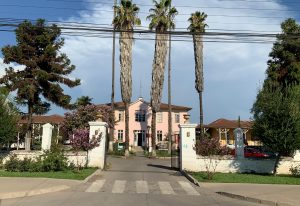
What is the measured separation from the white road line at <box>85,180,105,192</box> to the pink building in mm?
48439

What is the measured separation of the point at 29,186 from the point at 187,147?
11928 mm

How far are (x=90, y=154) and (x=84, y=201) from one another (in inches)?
488

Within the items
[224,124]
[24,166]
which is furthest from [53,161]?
[224,124]

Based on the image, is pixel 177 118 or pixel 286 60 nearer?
pixel 286 60

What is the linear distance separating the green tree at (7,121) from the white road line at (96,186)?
798cm

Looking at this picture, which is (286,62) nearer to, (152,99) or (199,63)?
(199,63)

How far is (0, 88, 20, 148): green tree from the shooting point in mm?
24312

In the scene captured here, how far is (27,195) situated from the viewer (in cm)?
1411

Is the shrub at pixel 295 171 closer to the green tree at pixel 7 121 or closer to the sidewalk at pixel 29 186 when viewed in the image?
the sidewalk at pixel 29 186

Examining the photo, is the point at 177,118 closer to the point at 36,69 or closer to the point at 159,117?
the point at 159,117

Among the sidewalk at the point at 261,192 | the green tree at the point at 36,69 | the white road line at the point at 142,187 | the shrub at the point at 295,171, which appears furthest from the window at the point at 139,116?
the sidewalk at the point at 261,192

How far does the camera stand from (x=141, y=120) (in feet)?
226

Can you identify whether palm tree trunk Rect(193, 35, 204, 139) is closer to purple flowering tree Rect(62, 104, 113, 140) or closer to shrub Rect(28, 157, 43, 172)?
purple flowering tree Rect(62, 104, 113, 140)

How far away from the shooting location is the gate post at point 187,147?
2527 centimetres
